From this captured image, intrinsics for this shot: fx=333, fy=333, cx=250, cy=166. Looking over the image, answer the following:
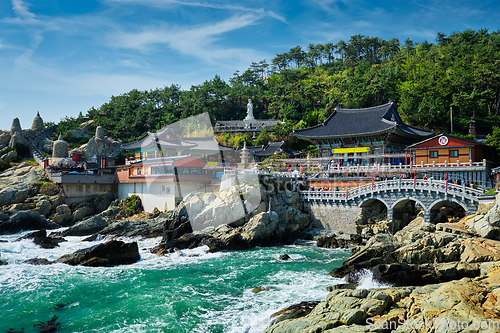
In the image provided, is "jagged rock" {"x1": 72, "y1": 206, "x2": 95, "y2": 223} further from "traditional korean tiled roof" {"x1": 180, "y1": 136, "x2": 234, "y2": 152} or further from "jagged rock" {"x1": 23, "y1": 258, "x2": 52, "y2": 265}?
"traditional korean tiled roof" {"x1": 180, "y1": 136, "x2": 234, "y2": 152}

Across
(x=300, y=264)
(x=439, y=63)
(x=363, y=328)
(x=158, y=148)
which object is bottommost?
(x=300, y=264)

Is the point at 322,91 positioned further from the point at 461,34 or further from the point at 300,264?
the point at 300,264

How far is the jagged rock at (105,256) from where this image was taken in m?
27.2

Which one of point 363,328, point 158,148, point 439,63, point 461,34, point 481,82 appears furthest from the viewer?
point 461,34

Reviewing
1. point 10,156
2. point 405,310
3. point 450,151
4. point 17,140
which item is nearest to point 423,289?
point 405,310

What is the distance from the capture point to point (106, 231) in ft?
127

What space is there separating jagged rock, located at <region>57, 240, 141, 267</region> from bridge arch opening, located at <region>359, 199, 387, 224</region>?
23.4 metres

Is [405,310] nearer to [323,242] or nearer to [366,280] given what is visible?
[366,280]

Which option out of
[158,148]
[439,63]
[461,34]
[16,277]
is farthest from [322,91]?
[16,277]

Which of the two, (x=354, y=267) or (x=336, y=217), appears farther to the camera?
(x=336, y=217)

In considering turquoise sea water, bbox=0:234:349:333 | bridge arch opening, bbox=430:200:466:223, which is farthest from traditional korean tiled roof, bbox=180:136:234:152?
bridge arch opening, bbox=430:200:466:223

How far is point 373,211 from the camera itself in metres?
36.7

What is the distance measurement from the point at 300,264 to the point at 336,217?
12148mm

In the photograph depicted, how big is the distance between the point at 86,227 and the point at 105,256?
46.0 feet
